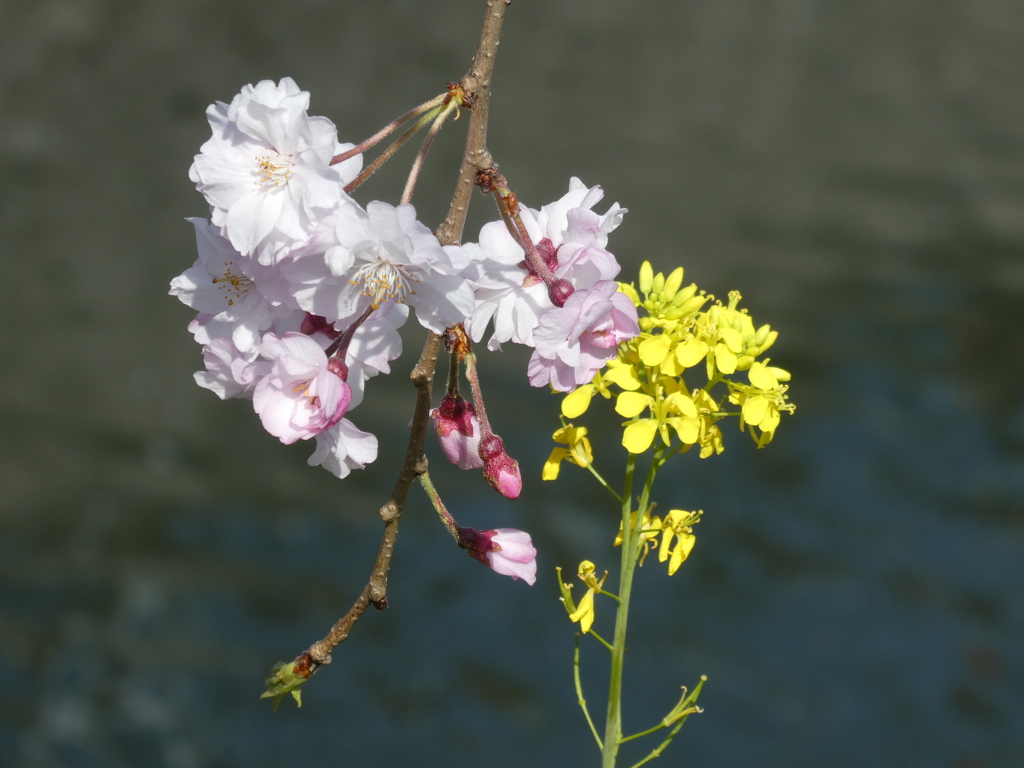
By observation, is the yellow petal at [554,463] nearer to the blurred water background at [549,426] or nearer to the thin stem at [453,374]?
the thin stem at [453,374]

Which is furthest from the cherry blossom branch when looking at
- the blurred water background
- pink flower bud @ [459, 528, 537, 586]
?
the blurred water background

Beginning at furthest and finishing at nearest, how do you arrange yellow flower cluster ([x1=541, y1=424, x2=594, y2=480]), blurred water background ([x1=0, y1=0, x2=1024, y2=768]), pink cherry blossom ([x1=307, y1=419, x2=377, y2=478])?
blurred water background ([x1=0, y1=0, x2=1024, y2=768]) → yellow flower cluster ([x1=541, y1=424, x2=594, y2=480]) → pink cherry blossom ([x1=307, y1=419, x2=377, y2=478])

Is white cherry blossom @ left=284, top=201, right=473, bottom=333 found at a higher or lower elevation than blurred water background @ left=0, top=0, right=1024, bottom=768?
lower

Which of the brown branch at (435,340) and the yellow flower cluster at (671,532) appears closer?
the brown branch at (435,340)

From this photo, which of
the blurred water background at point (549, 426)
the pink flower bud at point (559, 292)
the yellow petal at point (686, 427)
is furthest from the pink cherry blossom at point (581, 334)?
the blurred water background at point (549, 426)

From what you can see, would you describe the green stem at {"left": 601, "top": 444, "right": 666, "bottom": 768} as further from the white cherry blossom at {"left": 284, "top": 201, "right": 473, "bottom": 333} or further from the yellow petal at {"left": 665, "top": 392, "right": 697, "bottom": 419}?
the white cherry blossom at {"left": 284, "top": 201, "right": 473, "bottom": 333}

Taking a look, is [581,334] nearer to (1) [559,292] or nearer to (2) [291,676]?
(1) [559,292]

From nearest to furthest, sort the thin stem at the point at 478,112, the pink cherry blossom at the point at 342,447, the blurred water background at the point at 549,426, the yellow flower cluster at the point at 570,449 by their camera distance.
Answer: the thin stem at the point at 478,112 → the pink cherry blossom at the point at 342,447 → the yellow flower cluster at the point at 570,449 → the blurred water background at the point at 549,426
